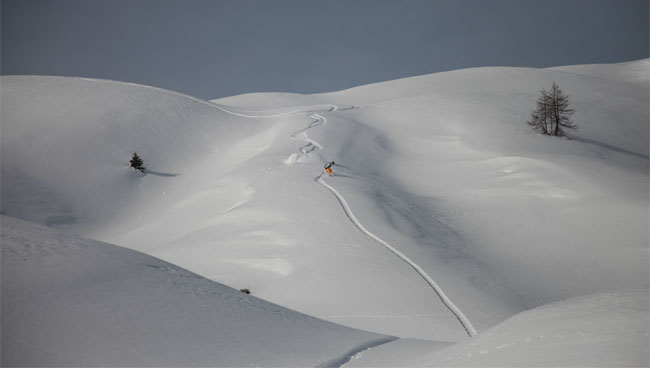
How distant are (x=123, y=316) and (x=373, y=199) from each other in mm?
11485

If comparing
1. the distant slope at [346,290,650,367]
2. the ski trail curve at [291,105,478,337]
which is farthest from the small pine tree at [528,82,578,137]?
the distant slope at [346,290,650,367]

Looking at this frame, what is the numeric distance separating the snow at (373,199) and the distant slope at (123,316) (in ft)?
2.64

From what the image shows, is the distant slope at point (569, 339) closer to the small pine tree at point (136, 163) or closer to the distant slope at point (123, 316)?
the distant slope at point (123, 316)

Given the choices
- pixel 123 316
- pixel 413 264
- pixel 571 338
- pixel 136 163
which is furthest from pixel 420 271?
pixel 136 163

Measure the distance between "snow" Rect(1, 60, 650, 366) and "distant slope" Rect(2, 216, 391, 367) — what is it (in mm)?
806

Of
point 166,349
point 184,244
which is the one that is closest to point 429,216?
point 184,244

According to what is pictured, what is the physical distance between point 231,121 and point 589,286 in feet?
84.2

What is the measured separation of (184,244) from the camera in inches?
488

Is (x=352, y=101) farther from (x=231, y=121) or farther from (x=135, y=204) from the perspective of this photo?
(x=135, y=204)

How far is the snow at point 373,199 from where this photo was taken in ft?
27.5

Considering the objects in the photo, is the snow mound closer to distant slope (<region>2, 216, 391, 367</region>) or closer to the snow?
the snow

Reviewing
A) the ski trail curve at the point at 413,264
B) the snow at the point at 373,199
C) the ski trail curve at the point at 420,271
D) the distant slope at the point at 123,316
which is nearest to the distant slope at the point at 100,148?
the snow at the point at 373,199

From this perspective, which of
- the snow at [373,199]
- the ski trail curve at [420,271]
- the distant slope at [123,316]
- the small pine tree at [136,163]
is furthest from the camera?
the small pine tree at [136,163]

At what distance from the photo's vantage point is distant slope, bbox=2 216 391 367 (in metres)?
3.04
